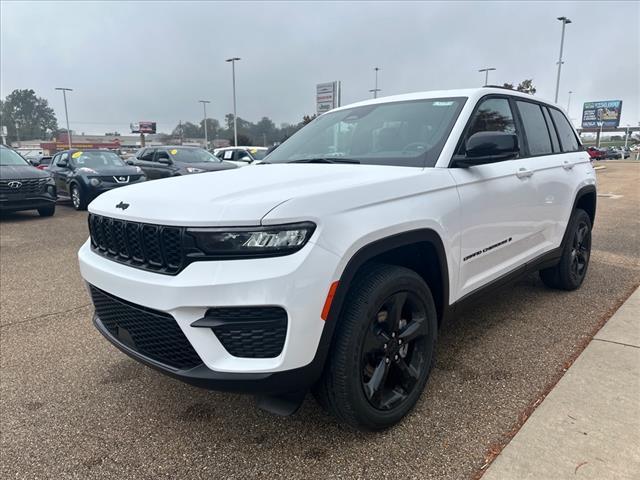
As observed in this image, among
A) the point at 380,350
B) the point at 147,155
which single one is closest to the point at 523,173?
the point at 380,350

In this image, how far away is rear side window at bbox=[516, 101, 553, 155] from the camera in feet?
12.6

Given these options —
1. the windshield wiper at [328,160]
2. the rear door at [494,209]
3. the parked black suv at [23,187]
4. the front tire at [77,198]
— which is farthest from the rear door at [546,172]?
the front tire at [77,198]

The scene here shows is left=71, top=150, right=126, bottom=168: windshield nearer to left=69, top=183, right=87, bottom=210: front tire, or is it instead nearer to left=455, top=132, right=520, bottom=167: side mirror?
left=69, top=183, right=87, bottom=210: front tire

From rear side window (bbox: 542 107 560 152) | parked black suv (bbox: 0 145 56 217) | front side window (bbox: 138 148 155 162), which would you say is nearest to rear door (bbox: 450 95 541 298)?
rear side window (bbox: 542 107 560 152)

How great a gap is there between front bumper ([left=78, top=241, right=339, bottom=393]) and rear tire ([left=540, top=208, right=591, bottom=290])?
130 inches

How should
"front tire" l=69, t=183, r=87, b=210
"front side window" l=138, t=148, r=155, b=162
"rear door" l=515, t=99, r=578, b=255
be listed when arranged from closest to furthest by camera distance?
"rear door" l=515, t=99, r=578, b=255
"front tire" l=69, t=183, r=87, b=210
"front side window" l=138, t=148, r=155, b=162

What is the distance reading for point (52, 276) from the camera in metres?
5.62

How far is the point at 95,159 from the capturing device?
12.5 metres

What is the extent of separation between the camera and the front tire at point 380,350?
2172mm

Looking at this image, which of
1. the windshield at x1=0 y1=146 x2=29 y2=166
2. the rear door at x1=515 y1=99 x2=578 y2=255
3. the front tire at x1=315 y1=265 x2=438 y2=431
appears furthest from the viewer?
the windshield at x1=0 y1=146 x2=29 y2=166

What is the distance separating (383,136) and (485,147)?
27.6 inches

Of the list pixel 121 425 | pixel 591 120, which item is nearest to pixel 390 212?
pixel 121 425

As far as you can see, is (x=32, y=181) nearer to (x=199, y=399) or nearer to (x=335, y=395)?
(x=199, y=399)

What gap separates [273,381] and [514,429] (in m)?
1.38
